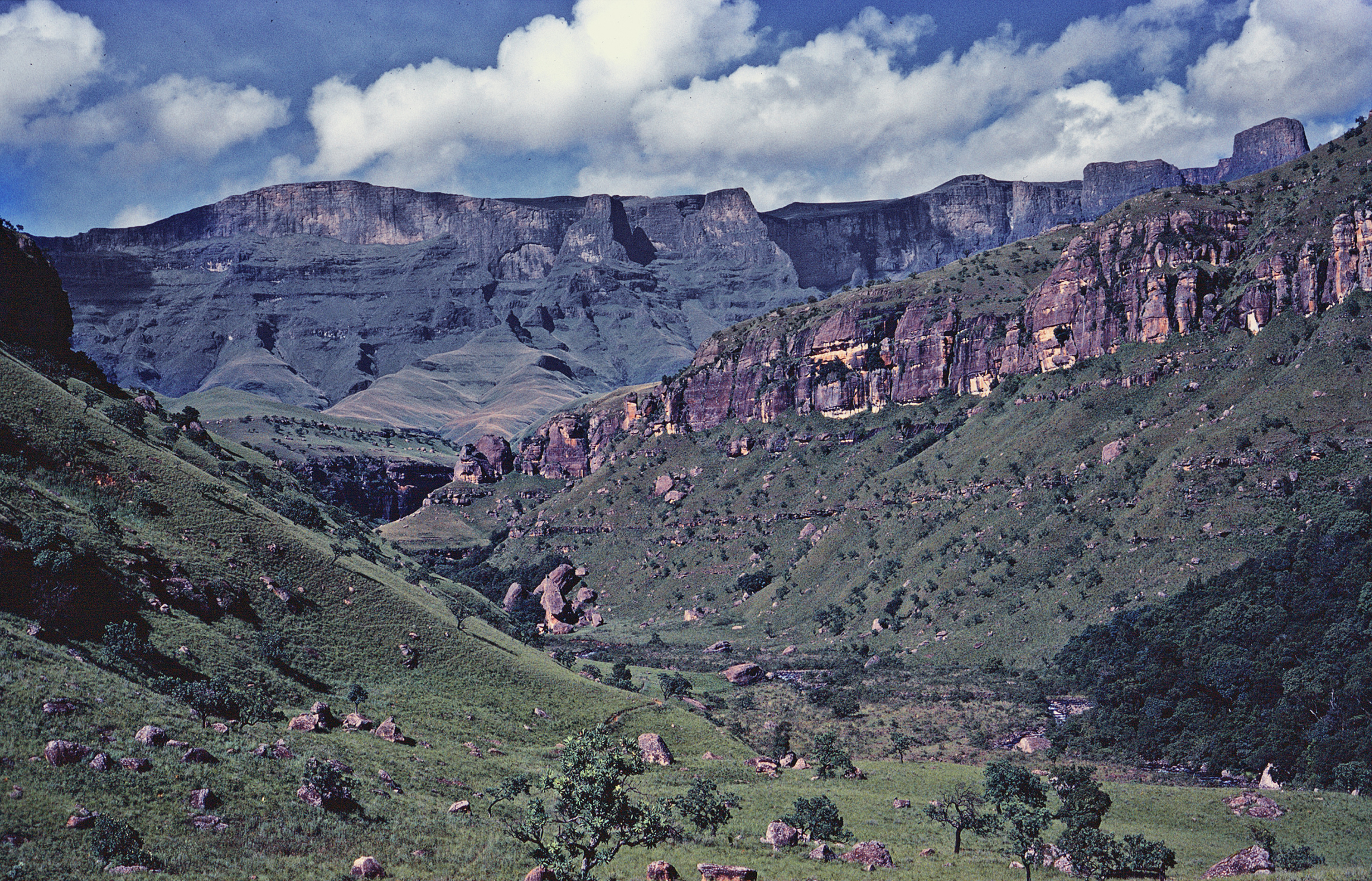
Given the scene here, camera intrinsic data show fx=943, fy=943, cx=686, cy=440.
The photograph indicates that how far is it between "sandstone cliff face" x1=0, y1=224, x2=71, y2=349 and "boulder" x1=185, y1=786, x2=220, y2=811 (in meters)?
78.7

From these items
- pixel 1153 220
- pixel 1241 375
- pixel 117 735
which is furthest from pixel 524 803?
pixel 1153 220

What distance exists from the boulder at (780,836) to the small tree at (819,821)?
0.73m

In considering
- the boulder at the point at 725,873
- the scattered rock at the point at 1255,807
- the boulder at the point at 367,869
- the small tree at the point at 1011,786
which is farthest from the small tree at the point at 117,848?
the scattered rock at the point at 1255,807

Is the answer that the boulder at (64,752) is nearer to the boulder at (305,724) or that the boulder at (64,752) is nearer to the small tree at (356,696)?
the boulder at (305,724)

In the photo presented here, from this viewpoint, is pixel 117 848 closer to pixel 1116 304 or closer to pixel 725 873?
pixel 725 873

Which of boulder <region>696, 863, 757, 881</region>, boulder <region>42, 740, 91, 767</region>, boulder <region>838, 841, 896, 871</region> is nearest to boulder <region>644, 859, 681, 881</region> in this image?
boulder <region>696, 863, 757, 881</region>

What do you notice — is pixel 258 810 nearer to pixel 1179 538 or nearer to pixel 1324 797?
pixel 1324 797

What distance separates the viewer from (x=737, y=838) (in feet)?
172

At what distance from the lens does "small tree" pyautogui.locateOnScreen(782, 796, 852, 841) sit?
175 ft

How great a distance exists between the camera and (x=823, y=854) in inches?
1939

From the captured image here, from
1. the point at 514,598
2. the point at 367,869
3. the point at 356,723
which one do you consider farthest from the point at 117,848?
the point at 514,598

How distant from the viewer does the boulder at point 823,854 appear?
48906 mm

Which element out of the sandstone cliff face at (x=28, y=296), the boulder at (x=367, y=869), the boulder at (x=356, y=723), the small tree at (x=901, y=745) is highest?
the sandstone cliff face at (x=28, y=296)

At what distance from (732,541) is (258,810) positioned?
142 m
